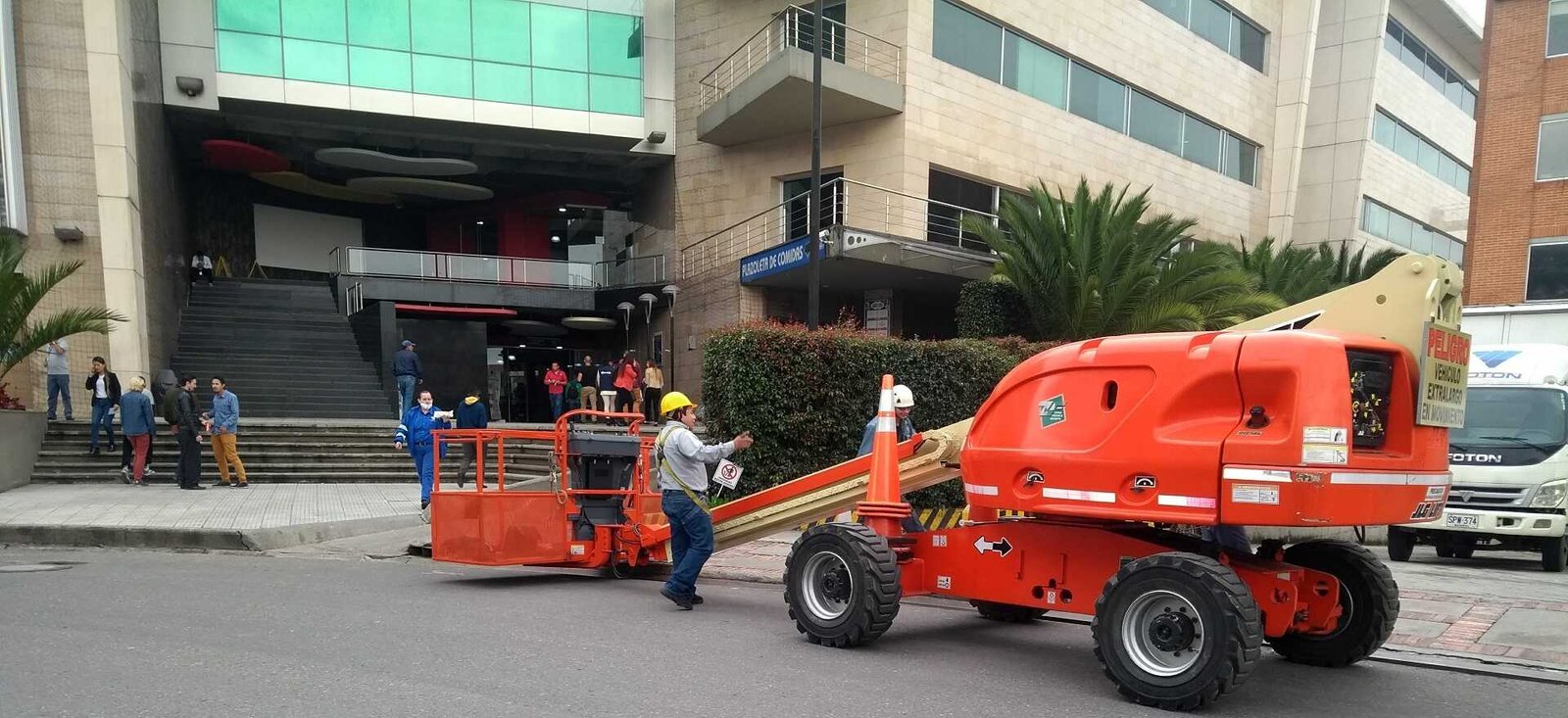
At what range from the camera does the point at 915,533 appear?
5855mm

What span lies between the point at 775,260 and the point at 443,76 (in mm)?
11366

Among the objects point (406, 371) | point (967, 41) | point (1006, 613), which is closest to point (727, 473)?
point (1006, 613)

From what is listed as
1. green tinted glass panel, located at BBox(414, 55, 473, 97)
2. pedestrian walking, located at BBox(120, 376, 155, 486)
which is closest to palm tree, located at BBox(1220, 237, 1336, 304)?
green tinted glass panel, located at BBox(414, 55, 473, 97)

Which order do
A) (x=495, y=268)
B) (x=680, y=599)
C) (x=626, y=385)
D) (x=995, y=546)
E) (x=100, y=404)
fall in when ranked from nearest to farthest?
(x=995, y=546)
(x=680, y=599)
(x=100, y=404)
(x=626, y=385)
(x=495, y=268)

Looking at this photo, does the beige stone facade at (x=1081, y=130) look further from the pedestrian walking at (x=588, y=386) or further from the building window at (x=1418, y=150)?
the pedestrian walking at (x=588, y=386)

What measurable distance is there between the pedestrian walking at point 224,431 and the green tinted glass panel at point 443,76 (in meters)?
11.9

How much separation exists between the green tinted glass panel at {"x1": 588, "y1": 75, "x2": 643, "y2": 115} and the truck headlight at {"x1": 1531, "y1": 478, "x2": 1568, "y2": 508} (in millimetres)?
20529

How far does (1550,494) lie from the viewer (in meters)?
8.63

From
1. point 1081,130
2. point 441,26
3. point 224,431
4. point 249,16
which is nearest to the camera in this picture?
point 224,431

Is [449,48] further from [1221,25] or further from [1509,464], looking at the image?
[1509,464]

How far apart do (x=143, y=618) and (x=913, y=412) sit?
893 centimetres

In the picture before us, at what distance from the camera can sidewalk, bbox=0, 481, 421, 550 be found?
9438mm

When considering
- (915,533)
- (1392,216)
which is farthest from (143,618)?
(1392,216)

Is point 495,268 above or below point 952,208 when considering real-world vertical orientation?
below
